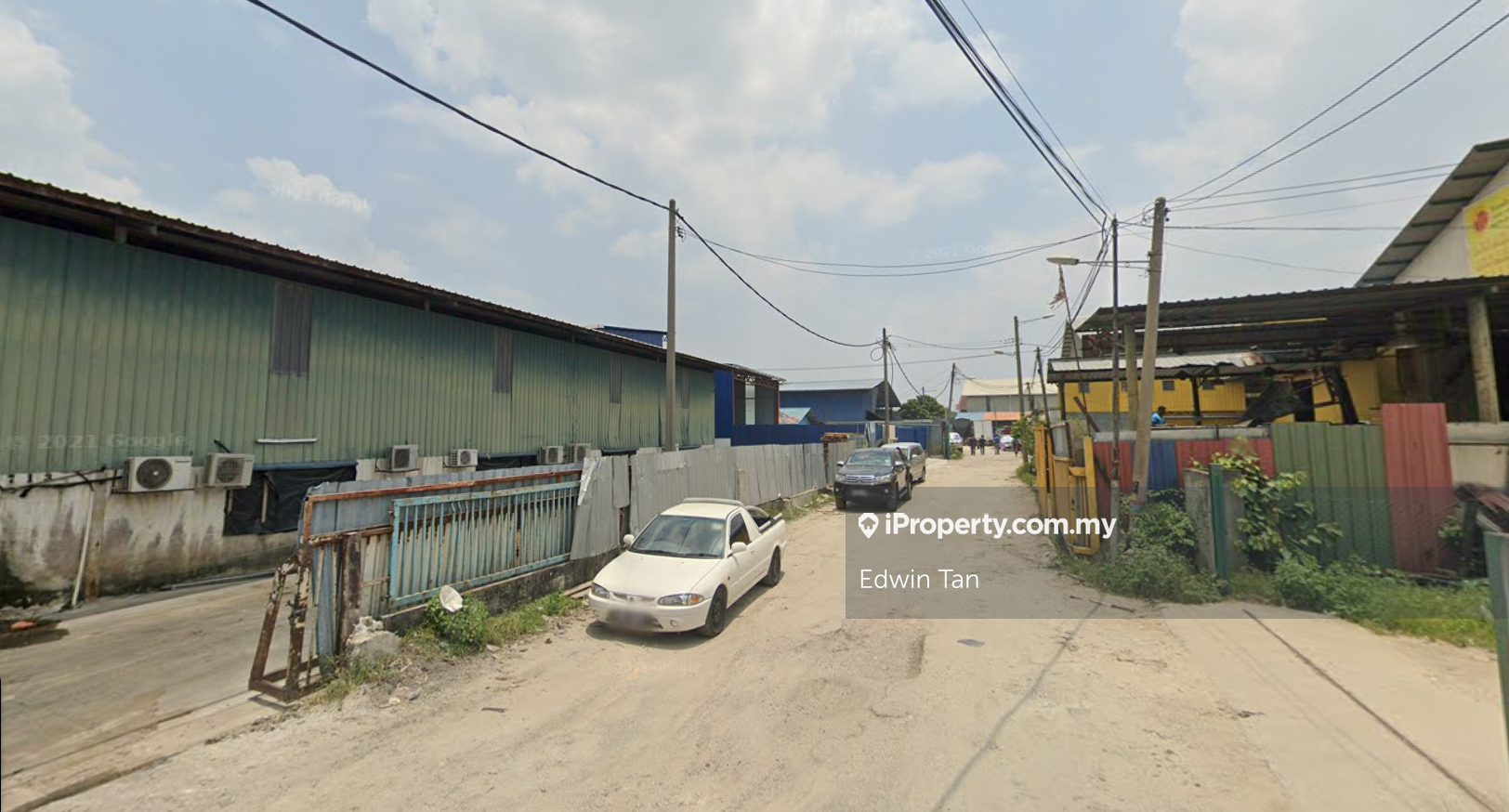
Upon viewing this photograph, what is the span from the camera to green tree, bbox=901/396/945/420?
62.8 meters

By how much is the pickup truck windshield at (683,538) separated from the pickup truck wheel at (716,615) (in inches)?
21.6

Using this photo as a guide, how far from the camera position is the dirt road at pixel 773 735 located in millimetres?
3596

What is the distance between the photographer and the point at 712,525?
25.5 ft

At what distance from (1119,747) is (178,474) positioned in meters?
11.9

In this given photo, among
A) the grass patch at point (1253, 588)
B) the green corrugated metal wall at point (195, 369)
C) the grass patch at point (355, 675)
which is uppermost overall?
the green corrugated metal wall at point (195, 369)

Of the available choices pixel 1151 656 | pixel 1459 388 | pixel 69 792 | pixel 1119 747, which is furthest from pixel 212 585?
pixel 1459 388

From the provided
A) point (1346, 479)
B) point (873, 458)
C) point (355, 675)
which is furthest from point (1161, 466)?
point (355, 675)

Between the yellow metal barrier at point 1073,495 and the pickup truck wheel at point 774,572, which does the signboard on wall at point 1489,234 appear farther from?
the pickup truck wheel at point 774,572

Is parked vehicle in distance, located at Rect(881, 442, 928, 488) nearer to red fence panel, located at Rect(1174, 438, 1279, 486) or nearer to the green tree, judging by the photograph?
red fence panel, located at Rect(1174, 438, 1279, 486)

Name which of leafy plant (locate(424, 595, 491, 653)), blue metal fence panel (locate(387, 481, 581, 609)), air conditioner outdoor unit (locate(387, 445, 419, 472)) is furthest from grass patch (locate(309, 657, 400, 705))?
air conditioner outdoor unit (locate(387, 445, 419, 472))

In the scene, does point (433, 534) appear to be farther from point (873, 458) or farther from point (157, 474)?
point (873, 458)

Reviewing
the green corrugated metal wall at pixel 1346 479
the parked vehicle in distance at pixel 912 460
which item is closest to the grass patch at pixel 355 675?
the green corrugated metal wall at pixel 1346 479

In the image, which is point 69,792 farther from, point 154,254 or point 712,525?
point 154,254

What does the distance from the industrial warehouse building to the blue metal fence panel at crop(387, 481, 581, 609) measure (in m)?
4.92
